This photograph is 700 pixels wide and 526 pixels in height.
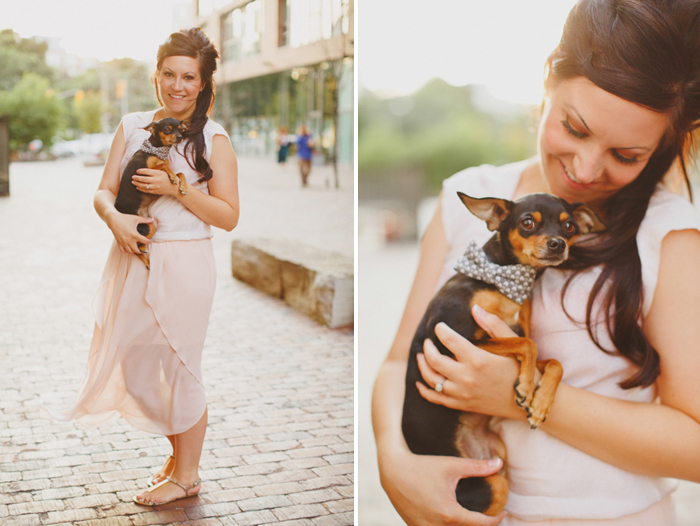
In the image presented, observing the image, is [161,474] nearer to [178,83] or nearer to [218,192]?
[218,192]

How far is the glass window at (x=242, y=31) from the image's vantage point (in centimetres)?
318

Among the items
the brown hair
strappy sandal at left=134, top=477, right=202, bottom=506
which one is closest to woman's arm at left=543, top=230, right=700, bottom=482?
the brown hair

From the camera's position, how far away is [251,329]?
5297 millimetres

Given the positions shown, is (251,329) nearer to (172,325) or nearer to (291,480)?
(291,480)

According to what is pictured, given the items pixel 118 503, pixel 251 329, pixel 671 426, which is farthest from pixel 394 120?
pixel 251 329

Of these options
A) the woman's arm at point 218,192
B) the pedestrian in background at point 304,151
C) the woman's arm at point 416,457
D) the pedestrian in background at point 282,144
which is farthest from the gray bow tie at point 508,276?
the pedestrian in background at point 304,151

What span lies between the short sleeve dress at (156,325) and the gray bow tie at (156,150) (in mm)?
49

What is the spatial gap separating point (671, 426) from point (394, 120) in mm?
1637

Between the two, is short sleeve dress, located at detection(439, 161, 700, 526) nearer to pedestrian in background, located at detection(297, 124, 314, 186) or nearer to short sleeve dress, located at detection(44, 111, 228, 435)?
short sleeve dress, located at detection(44, 111, 228, 435)

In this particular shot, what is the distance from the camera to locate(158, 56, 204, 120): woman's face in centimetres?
244

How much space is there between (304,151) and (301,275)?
4.76m

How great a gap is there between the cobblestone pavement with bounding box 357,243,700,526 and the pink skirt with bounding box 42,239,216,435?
2.53 ft

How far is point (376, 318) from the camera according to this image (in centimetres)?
354

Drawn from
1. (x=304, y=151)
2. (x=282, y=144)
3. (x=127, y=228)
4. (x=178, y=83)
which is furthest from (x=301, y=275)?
(x=304, y=151)
